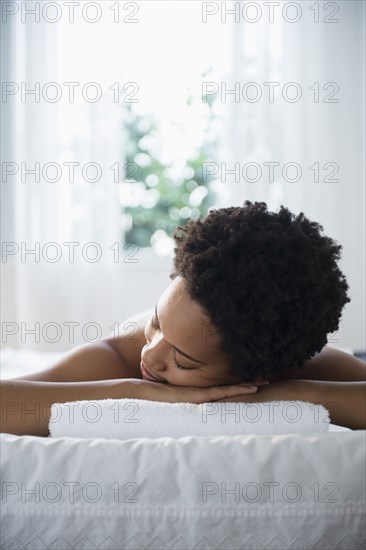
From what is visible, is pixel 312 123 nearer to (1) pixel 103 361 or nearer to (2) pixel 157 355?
(1) pixel 103 361

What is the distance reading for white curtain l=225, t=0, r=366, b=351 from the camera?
3.77 m

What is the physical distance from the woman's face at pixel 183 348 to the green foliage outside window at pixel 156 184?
312 cm

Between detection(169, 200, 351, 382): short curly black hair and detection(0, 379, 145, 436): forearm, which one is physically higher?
detection(169, 200, 351, 382): short curly black hair

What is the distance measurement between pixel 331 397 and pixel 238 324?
21 centimetres

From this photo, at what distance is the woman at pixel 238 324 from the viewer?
113 centimetres

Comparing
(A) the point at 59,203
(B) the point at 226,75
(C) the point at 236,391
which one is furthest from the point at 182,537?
(B) the point at 226,75

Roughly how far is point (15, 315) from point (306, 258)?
2825 mm

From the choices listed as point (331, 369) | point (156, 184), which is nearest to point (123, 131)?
point (156, 184)

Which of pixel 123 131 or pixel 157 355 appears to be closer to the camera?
pixel 157 355

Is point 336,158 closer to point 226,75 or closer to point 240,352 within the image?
point 226,75

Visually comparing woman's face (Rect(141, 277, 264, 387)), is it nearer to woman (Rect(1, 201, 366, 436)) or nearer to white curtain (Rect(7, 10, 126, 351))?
woman (Rect(1, 201, 366, 436))

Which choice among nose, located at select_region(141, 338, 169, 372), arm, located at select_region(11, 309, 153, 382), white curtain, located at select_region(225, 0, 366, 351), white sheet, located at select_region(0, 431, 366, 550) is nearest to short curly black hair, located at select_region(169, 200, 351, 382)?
nose, located at select_region(141, 338, 169, 372)

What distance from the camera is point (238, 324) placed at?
45.0 inches

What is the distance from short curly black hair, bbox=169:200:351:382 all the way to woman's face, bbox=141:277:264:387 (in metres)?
0.02
